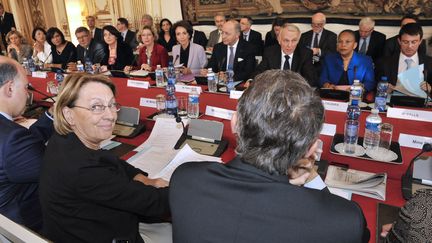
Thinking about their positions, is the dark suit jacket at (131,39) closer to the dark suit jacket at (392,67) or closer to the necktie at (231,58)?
the necktie at (231,58)

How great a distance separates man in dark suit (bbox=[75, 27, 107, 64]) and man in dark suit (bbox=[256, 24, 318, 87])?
7.15 ft

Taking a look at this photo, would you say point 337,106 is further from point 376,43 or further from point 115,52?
point 115,52

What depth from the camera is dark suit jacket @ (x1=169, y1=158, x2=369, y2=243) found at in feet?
2.37

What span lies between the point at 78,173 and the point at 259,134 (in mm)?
673

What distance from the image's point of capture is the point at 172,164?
1.68 meters

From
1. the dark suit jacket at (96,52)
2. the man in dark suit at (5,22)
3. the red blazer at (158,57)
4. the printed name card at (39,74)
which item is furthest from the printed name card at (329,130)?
the man in dark suit at (5,22)

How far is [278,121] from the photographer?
0.80m

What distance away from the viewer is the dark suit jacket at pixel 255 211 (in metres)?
0.72

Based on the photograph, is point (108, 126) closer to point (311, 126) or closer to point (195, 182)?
point (195, 182)

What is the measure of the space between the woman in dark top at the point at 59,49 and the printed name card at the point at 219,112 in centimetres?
308

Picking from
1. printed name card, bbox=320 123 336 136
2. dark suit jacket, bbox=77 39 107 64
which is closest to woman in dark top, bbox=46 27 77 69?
dark suit jacket, bbox=77 39 107 64

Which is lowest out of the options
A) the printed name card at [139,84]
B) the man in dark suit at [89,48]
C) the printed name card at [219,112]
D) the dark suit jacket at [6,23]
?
the printed name card at [219,112]

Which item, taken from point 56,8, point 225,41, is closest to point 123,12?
point 56,8

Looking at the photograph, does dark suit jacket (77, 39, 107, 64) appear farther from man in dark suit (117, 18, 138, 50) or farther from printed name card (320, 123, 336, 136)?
printed name card (320, 123, 336, 136)
